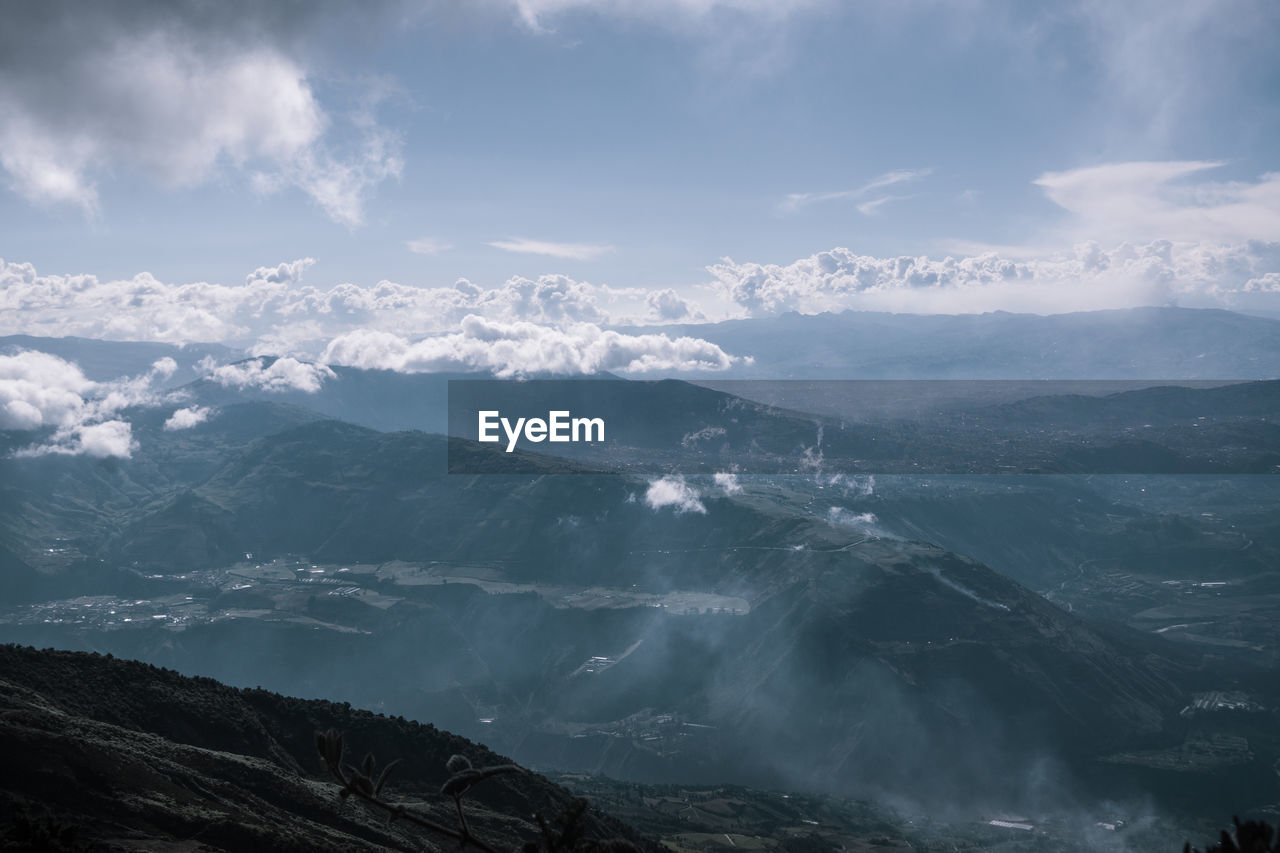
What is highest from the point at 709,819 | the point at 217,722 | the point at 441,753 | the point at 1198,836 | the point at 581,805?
the point at 581,805

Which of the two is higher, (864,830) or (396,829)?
(396,829)

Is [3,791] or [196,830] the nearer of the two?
[3,791]

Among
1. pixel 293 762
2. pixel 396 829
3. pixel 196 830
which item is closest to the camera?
pixel 196 830

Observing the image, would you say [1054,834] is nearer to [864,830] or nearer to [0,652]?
[864,830]

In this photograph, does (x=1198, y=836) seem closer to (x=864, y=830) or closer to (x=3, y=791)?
(x=864, y=830)

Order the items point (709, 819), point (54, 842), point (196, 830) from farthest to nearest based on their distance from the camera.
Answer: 1. point (709, 819)
2. point (196, 830)
3. point (54, 842)

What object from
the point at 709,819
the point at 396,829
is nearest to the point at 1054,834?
the point at 709,819


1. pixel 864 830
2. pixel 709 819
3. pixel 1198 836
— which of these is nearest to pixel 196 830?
pixel 709 819
